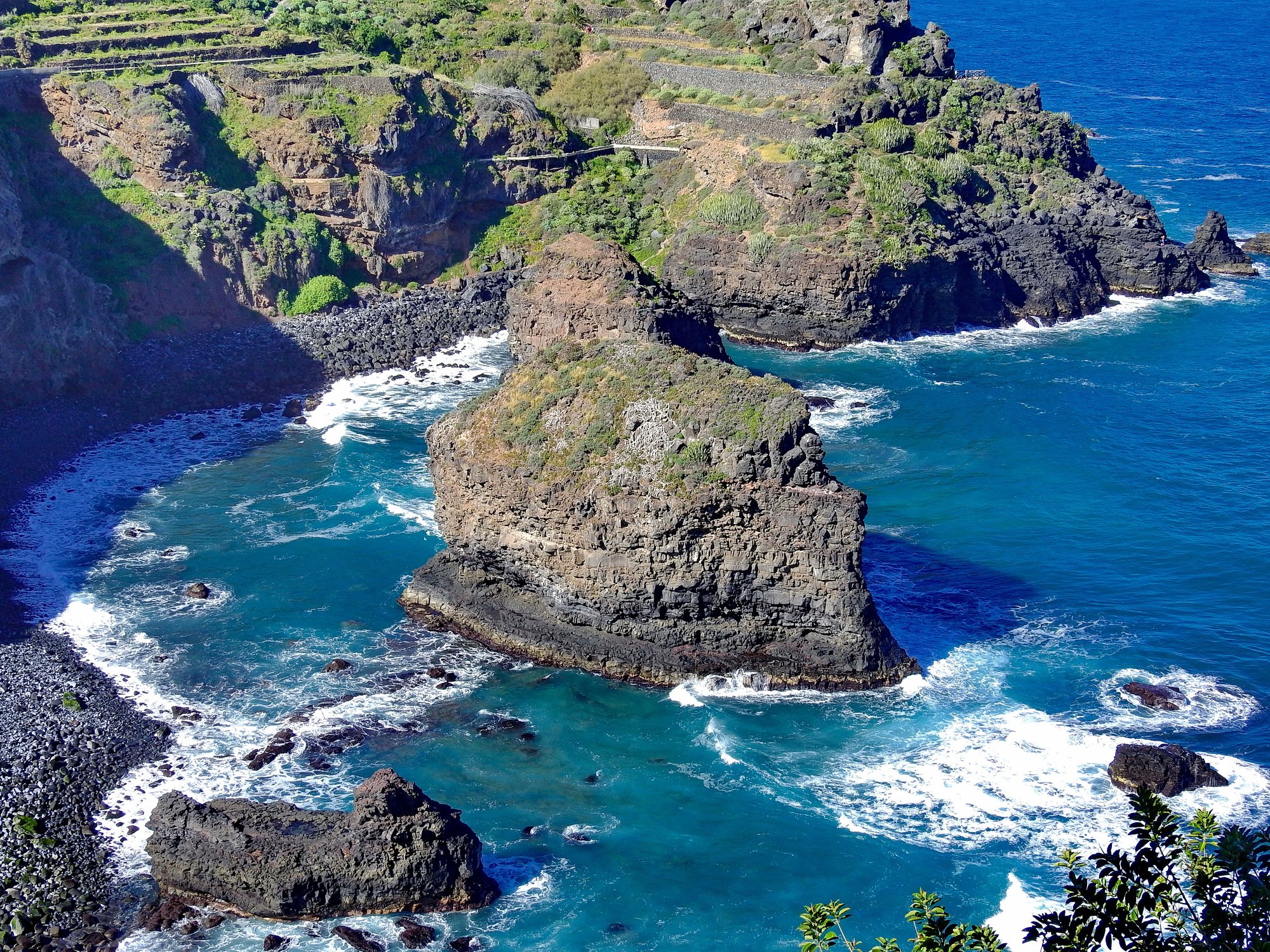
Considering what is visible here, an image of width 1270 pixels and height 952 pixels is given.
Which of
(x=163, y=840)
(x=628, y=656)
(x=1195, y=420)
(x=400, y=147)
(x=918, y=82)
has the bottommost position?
(x=163, y=840)

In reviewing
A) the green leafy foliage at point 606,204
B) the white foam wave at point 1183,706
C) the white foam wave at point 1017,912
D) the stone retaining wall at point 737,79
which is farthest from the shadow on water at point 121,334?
the white foam wave at point 1017,912

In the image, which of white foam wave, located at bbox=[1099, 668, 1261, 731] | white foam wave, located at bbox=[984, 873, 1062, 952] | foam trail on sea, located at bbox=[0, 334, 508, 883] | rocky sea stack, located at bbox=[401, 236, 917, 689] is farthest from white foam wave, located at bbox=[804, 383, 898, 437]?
white foam wave, located at bbox=[984, 873, 1062, 952]

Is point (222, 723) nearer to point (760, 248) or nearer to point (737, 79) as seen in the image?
point (760, 248)

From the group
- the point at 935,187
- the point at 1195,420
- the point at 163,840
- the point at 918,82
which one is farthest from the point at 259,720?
the point at 918,82

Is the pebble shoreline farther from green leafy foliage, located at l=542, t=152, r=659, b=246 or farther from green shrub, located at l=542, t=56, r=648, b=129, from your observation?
green shrub, located at l=542, t=56, r=648, b=129

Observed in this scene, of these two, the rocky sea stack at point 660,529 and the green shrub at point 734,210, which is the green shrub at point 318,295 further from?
the rocky sea stack at point 660,529

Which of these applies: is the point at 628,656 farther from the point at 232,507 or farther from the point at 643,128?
the point at 643,128
